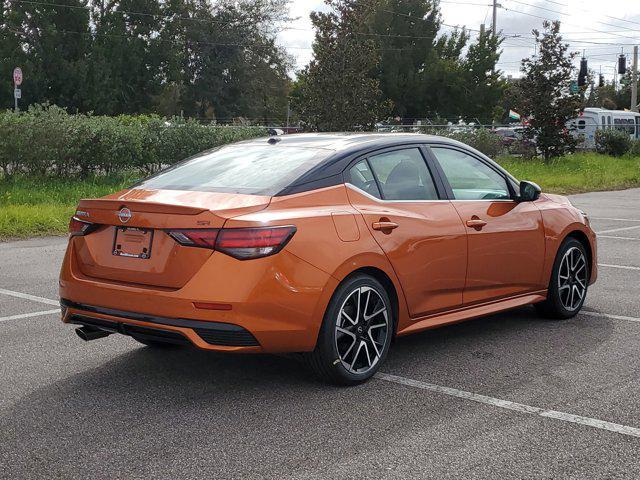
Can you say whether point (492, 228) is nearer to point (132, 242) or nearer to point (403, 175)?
point (403, 175)

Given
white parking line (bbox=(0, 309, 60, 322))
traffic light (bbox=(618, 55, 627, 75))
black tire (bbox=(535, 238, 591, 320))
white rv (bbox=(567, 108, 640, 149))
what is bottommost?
white parking line (bbox=(0, 309, 60, 322))

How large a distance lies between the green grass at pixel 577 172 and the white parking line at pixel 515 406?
18178 millimetres

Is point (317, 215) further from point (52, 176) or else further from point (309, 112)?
point (309, 112)

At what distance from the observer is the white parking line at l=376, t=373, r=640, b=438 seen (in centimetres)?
438

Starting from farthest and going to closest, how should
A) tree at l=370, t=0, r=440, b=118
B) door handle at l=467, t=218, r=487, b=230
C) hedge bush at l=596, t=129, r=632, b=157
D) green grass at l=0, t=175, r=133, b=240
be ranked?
tree at l=370, t=0, r=440, b=118 < hedge bush at l=596, t=129, r=632, b=157 < green grass at l=0, t=175, r=133, b=240 < door handle at l=467, t=218, r=487, b=230

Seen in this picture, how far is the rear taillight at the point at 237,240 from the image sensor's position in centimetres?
458

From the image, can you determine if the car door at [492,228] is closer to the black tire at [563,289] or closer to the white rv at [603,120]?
the black tire at [563,289]

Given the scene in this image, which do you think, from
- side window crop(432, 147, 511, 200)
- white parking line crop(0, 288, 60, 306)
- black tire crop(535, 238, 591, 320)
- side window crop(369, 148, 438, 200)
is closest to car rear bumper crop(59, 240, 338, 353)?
side window crop(369, 148, 438, 200)

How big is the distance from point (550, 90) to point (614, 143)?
10007 mm

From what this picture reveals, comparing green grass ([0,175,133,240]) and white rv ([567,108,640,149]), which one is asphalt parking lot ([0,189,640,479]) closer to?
green grass ([0,175,133,240])

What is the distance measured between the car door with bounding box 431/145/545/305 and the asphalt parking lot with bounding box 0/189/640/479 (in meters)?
0.44

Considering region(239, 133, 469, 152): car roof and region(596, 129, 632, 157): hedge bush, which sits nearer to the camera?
region(239, 133, 469, 152): car roof

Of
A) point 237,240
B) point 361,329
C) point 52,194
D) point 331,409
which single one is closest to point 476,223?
point 361,329

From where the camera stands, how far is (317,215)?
491 centimetres
